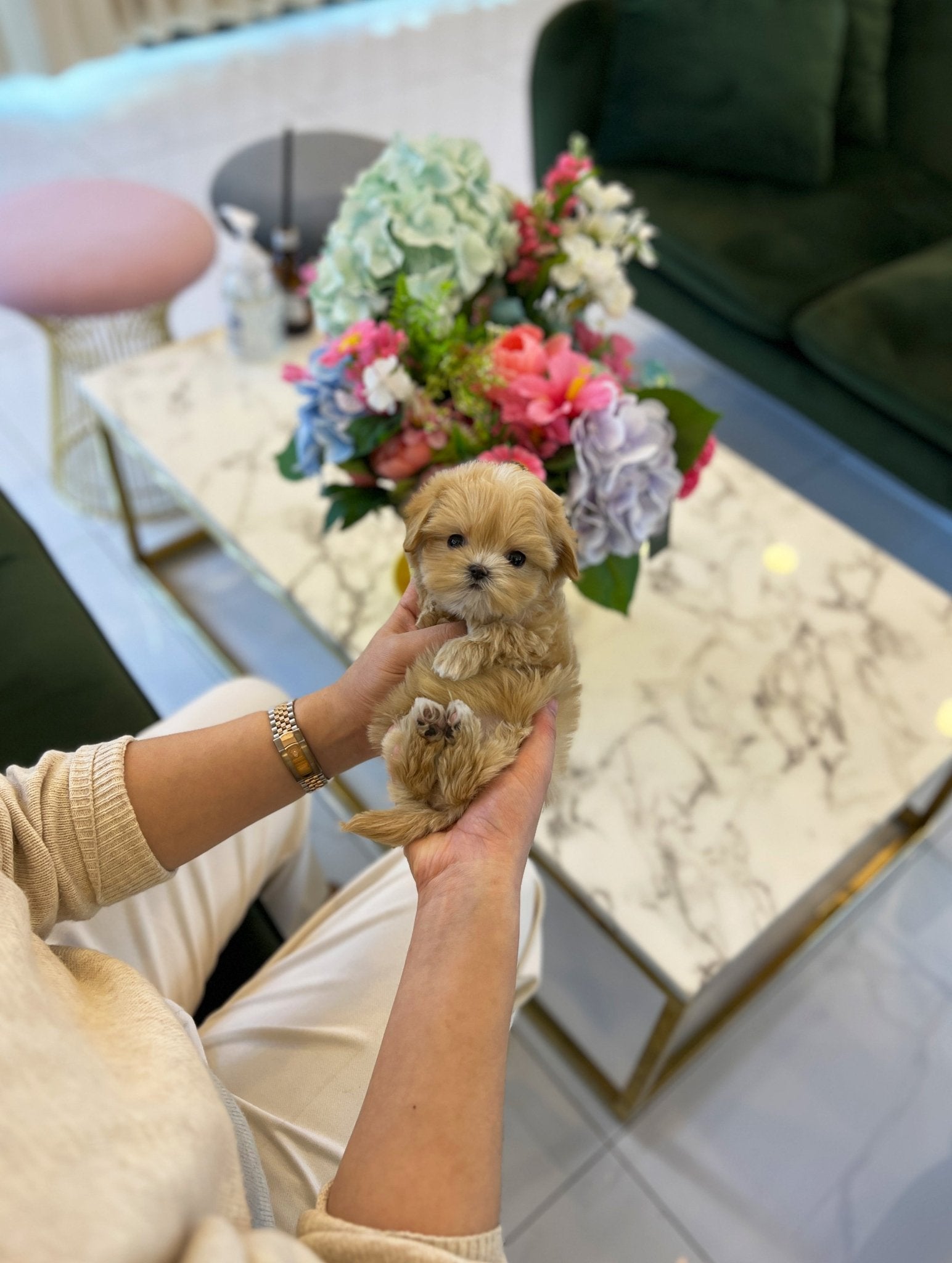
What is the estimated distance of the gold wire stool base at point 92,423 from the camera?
84.7 inches

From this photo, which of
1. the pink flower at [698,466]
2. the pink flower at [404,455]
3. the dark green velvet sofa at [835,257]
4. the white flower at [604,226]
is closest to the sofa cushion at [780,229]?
the dark green velvet sofa at [835,257]

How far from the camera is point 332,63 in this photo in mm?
4270

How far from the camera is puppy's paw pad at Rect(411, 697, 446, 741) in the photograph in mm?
772

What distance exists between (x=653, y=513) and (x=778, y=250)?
4.99ft

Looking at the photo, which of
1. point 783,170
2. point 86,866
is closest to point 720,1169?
point 86,866

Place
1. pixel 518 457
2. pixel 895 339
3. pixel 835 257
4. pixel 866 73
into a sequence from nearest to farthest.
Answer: pixel 518 457 → pixel 895 339 → pixel 835 257 → pixel 866 73

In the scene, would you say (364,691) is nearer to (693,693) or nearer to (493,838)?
(493,838)

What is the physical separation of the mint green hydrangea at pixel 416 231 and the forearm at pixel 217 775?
58 cm

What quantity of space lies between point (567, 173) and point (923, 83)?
5.99ft

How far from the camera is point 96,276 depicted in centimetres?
187

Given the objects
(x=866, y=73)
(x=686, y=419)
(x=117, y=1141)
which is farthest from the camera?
(x=866, y=73)

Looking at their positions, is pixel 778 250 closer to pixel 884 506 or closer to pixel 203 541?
pixel 884 506

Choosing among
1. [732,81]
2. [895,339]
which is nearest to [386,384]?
[895,339]

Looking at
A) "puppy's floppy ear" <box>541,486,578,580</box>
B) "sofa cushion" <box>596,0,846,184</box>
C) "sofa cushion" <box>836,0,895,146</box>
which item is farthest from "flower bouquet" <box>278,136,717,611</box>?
"sofa cushion" <box>836,0,895,146</box>
